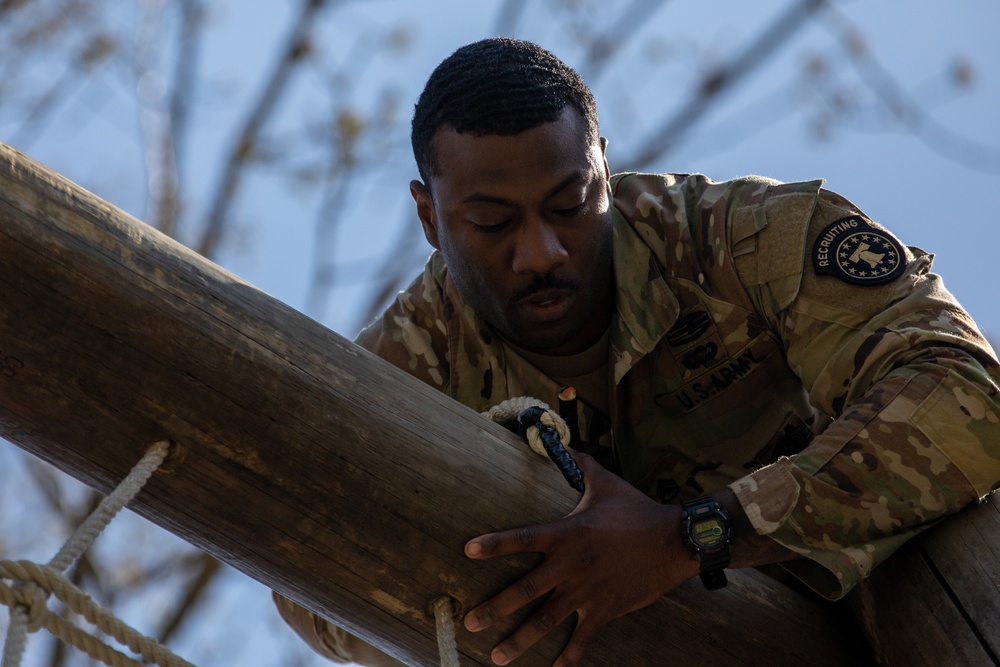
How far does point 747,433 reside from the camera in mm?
2709

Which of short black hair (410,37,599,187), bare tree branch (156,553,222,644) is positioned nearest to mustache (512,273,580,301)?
short black hair (410,37,599,187)

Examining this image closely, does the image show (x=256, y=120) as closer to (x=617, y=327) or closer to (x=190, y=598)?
(x=190, y=598)

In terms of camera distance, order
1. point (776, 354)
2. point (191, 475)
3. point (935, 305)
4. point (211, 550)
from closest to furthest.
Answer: point (191, 475), point (211, 550), point (935, 305), point (776, 354)

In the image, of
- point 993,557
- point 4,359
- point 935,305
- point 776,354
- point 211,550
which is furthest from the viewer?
point 776,354

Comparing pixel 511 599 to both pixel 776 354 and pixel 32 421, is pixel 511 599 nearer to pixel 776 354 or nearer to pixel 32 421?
pixel 32 421

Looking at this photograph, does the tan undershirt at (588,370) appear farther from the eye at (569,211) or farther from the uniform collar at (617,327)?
the eye at (569,211)

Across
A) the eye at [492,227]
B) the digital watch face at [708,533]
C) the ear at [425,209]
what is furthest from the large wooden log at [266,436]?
the ear at [425,209]

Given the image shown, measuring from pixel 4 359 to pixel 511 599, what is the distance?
86 centimetres

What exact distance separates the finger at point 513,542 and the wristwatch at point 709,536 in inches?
9.3

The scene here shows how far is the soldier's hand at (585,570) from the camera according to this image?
6.47ft

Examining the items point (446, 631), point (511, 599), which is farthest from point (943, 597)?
point (446, 631)

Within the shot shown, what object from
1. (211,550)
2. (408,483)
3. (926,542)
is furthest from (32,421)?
(926,542)

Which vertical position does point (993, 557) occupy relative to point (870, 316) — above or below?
below

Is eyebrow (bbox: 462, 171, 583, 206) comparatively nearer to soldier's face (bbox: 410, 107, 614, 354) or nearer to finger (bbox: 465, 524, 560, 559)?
soldier's face (bbox: 410, 107, 614, 354)
